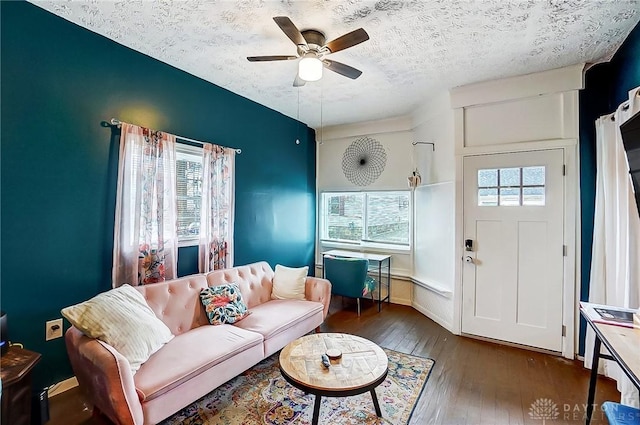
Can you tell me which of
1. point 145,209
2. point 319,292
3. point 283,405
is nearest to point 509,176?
point 319,292

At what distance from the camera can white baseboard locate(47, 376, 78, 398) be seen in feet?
6.90

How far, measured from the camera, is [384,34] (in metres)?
2.27

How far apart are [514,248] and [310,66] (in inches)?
103

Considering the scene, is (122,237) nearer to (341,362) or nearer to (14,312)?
(14,312)

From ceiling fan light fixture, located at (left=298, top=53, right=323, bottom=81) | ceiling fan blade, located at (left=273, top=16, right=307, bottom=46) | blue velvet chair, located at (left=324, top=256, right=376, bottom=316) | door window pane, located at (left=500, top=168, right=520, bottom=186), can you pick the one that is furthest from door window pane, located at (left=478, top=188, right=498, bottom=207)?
ceiling fan blade, located at (left=273, top=16, right=307, bottom=46)

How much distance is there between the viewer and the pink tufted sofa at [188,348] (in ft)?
5.18

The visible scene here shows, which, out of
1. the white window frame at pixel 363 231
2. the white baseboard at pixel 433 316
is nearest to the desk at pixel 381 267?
the white window frame at pixel 363 231

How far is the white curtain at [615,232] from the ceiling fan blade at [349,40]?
1.89 meters

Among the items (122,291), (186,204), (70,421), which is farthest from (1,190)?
(70,421)

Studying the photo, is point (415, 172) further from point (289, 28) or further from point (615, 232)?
point (289, 28)

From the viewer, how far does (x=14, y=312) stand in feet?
6.33

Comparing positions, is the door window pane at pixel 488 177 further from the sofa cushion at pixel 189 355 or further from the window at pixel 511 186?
the sofa cushion at pixel 189 355

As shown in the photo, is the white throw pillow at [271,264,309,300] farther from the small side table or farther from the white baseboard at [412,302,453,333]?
the small side table

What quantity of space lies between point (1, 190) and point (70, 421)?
4.98ft
